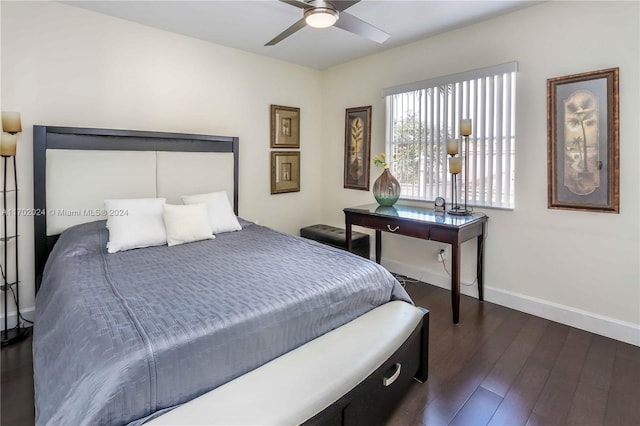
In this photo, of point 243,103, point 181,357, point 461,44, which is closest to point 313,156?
point 243,103

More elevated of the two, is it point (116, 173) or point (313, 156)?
point (313, 156)

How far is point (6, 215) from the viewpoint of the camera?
254 centimetres

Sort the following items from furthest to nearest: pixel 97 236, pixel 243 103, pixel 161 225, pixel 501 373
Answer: pixel 243 103
pixel 161 225
pixel 97 236
pixel 501 373

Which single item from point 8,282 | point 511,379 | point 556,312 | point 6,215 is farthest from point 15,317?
point 556,312

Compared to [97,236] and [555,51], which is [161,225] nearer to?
[97,236]

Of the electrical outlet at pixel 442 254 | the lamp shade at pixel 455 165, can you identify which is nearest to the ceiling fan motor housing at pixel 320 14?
the lamp shade at pixel 455 165

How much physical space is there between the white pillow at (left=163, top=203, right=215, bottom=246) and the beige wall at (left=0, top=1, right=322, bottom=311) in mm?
1017

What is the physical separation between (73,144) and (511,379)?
354cm

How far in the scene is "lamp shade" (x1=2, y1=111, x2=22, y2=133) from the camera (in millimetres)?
2333

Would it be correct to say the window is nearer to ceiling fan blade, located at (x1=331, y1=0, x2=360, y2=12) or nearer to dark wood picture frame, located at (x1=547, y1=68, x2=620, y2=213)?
dark wood picture frame, located at (x1=547, y1=68, x2=620, y2=213)

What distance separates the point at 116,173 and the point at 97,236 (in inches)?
26.6

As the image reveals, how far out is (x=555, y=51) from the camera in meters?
2.63

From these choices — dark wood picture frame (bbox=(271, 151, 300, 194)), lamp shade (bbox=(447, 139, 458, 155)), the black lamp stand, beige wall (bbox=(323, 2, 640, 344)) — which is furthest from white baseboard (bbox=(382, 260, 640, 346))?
the black lamp stand

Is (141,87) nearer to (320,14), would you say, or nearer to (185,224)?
(185,224)
